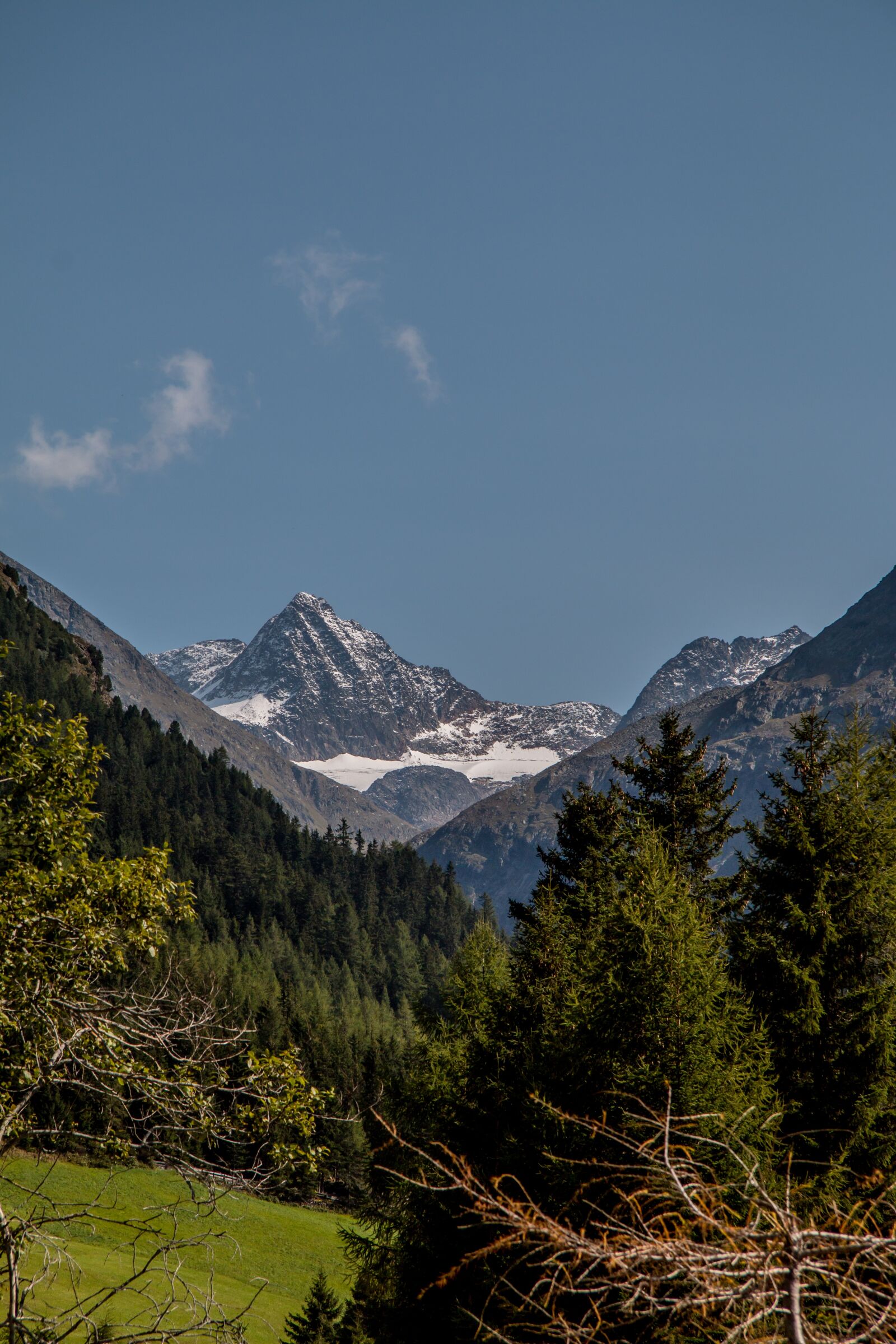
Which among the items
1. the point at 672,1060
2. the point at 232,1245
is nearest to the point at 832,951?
the point at 672,1060

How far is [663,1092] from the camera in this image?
11438 mm

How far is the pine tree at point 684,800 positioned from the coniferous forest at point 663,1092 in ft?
0.24

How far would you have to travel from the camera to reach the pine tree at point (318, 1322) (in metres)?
23.0

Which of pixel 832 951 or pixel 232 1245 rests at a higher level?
pixel 832 951

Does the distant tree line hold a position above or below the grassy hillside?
above

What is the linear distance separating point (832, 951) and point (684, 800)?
30.5ft

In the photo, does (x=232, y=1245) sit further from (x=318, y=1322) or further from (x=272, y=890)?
(x=272, y=890)

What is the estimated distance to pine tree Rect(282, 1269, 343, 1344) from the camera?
907 inches

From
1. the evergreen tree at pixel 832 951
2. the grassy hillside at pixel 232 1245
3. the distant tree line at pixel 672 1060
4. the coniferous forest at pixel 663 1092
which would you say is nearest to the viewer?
the coniferous forest at pixel 663 1092

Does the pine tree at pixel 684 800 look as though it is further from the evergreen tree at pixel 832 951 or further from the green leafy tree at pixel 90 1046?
the green leafy tree at pixel 90 1046

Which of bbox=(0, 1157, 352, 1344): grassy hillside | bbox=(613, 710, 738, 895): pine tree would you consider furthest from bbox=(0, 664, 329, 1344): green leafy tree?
bbox=(0, 1157, 352, 1344): grassy hillside

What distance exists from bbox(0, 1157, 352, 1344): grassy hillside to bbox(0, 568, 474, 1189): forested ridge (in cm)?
1294

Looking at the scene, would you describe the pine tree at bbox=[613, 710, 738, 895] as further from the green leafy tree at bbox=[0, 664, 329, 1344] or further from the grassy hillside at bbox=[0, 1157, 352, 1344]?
the grassy hillside at bbox=[0, 1157, 352, 1344]

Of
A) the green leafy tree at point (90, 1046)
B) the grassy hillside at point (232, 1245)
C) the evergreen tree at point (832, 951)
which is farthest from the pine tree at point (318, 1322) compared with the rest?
the green leafy tree at point (90, 1046)
